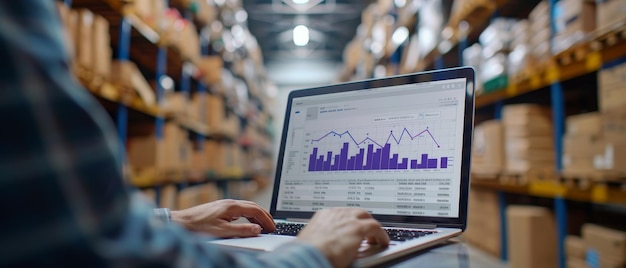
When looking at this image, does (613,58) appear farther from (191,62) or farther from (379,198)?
(191,62)

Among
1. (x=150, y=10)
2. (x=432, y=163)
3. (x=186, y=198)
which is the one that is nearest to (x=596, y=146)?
(x=432, y=163)

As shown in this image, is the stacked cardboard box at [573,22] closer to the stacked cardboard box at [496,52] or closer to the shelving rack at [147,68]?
the stacked cardboard box at [496,52]

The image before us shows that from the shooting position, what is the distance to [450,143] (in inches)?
43.7

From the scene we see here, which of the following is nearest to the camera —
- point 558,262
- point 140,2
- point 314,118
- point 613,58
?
point 314,118

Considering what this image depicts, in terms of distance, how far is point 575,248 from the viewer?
8.97ft

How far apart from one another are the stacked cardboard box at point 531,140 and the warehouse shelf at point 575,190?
0.40 ft

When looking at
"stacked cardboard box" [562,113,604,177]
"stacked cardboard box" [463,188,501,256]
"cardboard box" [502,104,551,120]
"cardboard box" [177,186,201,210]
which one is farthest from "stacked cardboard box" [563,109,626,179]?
"cardboard box" [177,186,201,210]

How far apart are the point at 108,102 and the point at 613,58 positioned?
298 centimetres

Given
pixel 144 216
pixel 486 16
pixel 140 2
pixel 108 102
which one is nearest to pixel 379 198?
pixel 144 216

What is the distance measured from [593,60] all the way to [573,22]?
0.99 feet

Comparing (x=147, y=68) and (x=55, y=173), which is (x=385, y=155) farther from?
(x=147, y=68)

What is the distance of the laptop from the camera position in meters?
1.09

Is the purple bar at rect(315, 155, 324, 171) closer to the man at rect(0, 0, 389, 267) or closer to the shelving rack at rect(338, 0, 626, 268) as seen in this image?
the man at rect(0, 0, 389, 267)

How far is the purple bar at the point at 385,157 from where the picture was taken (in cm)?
117
